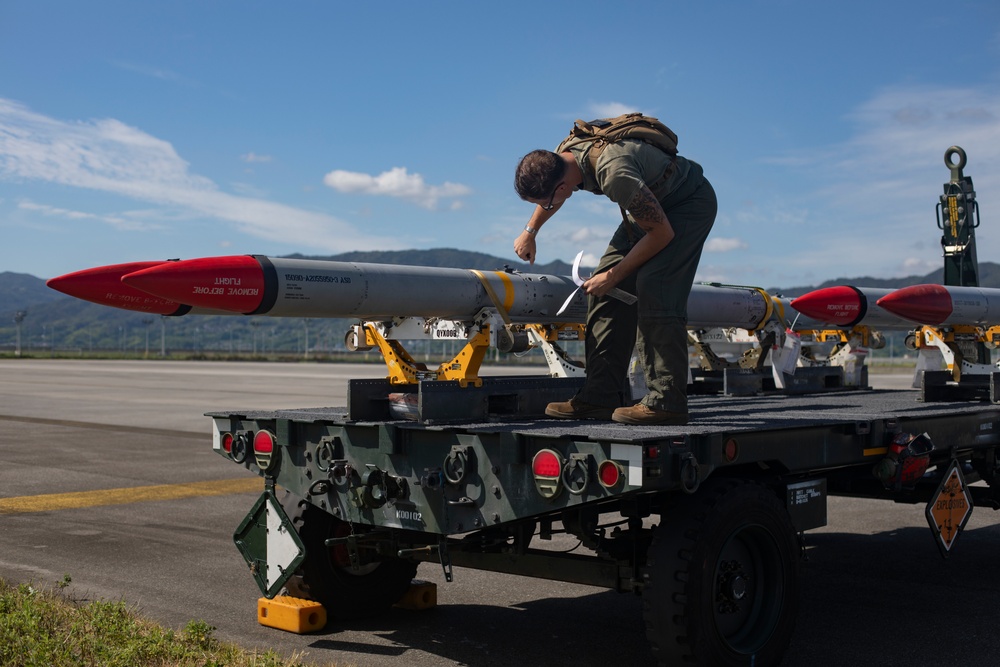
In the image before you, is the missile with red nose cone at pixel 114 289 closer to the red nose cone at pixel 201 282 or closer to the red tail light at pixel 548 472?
the red nose cone at pixel 201 282

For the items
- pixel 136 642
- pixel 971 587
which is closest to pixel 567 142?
pixel 136 642

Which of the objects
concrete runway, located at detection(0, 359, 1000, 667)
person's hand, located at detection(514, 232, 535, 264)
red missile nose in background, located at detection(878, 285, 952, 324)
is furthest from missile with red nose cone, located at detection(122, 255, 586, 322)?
red missile nose in background, located at detection(878, 285, 952, 324)

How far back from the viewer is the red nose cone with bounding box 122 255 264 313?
231 inches

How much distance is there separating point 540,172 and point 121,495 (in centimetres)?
745

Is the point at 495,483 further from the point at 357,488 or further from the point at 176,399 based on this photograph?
the point at 176,399

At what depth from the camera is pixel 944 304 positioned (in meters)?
10.6

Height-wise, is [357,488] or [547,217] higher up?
[547,217]

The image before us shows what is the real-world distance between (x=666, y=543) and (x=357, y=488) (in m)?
1.59

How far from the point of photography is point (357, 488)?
5191mm

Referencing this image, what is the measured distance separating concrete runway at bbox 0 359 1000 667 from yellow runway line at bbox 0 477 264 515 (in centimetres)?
3

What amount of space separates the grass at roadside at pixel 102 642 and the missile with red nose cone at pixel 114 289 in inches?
68.1

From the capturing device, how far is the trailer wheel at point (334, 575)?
5.88m

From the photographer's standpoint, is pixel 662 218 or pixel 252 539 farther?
pixel 252 539

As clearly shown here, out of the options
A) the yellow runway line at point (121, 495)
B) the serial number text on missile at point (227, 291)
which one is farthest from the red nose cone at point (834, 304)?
the serial number text on missile at point (227, 291)
